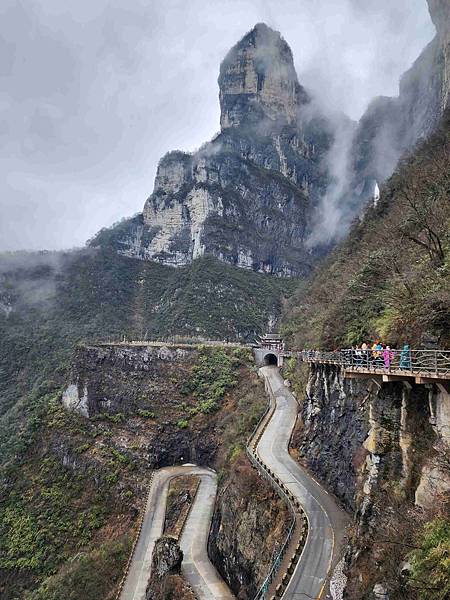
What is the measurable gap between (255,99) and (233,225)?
4970cm

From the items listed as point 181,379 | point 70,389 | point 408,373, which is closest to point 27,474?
point 70,389

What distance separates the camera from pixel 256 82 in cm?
14212

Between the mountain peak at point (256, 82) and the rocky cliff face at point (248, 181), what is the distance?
33cm

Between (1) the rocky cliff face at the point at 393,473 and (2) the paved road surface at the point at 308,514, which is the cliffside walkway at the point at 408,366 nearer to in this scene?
(1) the rocky cliff face at the point at 393,473

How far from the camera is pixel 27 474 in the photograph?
46750 mm

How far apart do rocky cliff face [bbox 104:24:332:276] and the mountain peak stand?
0.33m

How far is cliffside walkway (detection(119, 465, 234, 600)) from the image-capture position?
26484mm

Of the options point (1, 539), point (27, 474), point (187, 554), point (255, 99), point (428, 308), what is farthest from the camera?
point (255, 99)

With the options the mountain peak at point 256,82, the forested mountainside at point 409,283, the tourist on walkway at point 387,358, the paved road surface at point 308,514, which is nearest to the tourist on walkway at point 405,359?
the tourist on walkway at point 387,358

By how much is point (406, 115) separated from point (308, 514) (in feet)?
423

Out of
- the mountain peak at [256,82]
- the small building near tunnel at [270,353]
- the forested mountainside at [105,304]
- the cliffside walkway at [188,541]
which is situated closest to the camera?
the cliffside walkway at [188,541]

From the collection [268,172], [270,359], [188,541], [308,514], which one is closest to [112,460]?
[188,541]

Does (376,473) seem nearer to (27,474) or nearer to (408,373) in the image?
(408,373)

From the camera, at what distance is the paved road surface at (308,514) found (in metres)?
15.7
